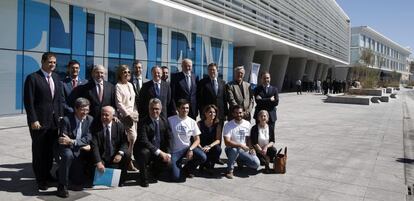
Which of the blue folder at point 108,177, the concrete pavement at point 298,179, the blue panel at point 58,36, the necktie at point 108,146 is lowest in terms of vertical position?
the concrete pavement at point 298,179

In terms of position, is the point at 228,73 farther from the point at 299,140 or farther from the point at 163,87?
the point at 163,87

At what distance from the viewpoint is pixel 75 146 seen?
15.1 ft

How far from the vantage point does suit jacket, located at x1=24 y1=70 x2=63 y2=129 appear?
4.50 meters

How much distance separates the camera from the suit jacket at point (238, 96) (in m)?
6.20

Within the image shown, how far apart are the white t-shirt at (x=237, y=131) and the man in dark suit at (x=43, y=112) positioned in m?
2.48

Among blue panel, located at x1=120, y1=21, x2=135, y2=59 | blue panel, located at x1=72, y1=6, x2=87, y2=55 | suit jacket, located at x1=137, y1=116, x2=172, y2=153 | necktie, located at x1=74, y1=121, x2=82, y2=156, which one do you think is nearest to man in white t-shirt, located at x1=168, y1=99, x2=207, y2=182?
suit jacket, located at x1=137, y1=116, x2=172, y2=153

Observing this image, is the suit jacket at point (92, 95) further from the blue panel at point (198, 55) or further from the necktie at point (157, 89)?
the blue panel at point (198, 55)

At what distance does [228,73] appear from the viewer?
89.1ft

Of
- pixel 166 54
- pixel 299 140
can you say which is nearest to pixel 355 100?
pixel 166 54

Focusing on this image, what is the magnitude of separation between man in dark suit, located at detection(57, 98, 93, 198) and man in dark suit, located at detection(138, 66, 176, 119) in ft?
3.28

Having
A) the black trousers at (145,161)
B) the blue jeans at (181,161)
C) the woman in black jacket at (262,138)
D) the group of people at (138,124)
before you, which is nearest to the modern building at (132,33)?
the group of people at (138,124)

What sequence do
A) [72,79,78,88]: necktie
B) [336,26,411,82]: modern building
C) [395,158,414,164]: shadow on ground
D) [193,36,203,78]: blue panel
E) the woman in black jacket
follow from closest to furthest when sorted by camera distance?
[72,79,78,88]: necktie
the woman in black jacket
[395,158,414,164]: shadow on ground
[193,36,203,78]: blue panel
[336,26,411,82]: modern building

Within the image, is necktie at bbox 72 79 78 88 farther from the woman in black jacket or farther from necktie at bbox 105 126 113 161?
the woman in black jacket

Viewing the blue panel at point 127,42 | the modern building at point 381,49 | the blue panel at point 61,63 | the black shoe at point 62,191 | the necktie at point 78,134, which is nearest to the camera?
the black shoe at point 62,191
